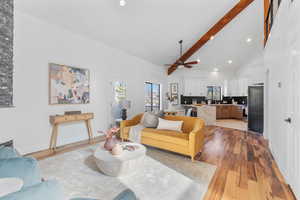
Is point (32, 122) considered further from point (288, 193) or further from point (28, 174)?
point (288, 193)

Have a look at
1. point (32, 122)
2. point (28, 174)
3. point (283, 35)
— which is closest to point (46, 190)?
point (28, 174)

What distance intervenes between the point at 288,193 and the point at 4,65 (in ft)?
17.1

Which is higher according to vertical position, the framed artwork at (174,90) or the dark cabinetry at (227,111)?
the framed artwork at (174,90)

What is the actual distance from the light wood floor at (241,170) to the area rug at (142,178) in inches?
8.2

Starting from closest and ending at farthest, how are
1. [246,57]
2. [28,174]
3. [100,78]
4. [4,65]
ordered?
[28,174], [4,65], [100,78], [246,57]

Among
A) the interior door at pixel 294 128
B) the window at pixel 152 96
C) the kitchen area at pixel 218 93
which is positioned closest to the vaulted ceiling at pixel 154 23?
the window at pixel 152 96

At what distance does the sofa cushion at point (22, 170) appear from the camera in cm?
100

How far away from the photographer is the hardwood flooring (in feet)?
6.48

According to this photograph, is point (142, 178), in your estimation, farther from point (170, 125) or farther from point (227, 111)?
point (227, 111)

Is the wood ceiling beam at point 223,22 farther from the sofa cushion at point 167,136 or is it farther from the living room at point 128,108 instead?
the sofa cushion at point 167,136

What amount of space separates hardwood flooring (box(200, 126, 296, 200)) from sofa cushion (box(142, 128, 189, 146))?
0.54 m

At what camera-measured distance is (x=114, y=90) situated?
528 cm

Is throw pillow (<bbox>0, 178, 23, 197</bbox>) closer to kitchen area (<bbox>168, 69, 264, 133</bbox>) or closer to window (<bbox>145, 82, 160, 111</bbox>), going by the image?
window (<bbox>145, 82, 160, 111</bbox>)

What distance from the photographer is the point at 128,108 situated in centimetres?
594
